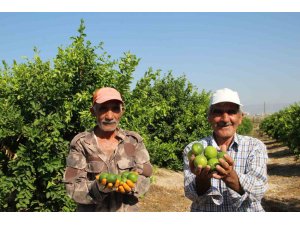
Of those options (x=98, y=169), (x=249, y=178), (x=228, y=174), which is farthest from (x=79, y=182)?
(x=249, y=178)

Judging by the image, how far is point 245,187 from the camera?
2482mm

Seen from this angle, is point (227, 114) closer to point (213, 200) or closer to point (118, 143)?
point (213, 200)

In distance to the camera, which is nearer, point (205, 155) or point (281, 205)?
point (205, 155)

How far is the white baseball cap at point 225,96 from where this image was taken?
263cm

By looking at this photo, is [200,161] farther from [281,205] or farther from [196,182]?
[281,205]

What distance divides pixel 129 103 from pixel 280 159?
1689 centimetres

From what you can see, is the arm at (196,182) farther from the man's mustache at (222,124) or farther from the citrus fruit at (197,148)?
the man's mustache at (222,124)

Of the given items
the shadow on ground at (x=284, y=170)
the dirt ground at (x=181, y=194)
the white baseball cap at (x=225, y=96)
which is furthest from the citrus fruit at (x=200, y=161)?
the shadow on ground at (x=284, y=170)

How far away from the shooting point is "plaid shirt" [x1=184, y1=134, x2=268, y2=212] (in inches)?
99.6

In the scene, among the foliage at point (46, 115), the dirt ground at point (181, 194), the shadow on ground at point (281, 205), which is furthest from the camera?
the shadow on ground at point (281, 205)

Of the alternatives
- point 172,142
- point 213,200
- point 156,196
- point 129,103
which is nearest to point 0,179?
point 129,103

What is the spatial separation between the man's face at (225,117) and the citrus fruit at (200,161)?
0.32 m

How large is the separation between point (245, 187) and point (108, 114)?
3.77ft

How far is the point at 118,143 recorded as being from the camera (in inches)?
117
